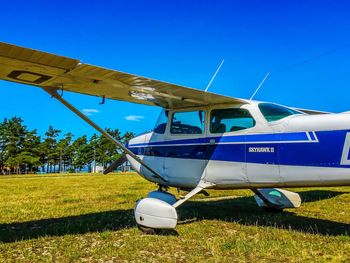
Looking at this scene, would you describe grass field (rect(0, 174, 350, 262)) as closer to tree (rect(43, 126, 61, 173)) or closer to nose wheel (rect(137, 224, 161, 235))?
nose wheel (rect(137, 224, 161, 235))

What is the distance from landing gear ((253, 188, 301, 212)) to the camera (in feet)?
27.4

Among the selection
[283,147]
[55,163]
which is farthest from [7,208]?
[55,163]

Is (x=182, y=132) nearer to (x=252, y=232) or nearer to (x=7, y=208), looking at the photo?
(x=252, y=232)

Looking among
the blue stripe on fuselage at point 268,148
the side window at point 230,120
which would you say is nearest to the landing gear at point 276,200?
the blue stripe on fuselage at point 268,148

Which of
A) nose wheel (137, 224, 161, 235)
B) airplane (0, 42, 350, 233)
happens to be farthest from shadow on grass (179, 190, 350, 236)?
nose wheel (137, 224, 161, 235)

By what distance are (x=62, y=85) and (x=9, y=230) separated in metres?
2.83

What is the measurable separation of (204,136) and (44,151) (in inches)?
3677

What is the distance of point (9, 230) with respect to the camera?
654 cm

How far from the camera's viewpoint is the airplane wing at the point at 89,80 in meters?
4.85

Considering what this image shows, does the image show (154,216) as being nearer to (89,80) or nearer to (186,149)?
(186,149)

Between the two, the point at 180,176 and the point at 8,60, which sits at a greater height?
the point at 8,60

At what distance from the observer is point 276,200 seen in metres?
8.40

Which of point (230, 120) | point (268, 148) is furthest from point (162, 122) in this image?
point (268, 148)

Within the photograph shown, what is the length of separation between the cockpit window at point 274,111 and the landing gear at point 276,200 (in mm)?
2475
